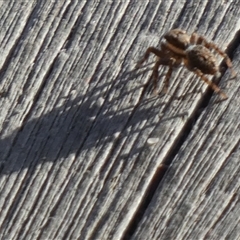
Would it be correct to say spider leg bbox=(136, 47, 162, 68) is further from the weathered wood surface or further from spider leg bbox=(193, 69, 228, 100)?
spider leg bbox=(193, 69, 228, 100)

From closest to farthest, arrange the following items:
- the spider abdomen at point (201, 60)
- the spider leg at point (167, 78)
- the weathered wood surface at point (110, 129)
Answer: the weathered wood surface at point (110, 129) → the spider leg at point (167, 78) → the spider abdomen at point (201, 60)

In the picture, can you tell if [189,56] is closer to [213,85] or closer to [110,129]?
[213,85]

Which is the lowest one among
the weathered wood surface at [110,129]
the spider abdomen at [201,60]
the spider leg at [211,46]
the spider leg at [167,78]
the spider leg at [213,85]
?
the weathered wood surface at [110,129]

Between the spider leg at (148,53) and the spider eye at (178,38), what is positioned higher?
the spider eye at (178,38)

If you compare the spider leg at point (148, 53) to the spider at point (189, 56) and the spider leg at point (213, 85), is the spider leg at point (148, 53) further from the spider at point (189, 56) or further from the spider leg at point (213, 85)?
the spider leg at point (213, 85)

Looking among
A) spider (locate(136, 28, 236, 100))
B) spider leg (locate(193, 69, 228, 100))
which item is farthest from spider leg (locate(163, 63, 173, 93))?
spider leg (locate(193, 69, 228, 100))

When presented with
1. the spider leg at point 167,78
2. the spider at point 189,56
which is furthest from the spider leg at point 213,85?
the spider leg at point 167,78

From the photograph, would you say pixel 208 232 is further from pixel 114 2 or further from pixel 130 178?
pixel 114 2

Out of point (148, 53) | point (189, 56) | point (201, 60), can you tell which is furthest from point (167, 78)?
point (189, 56)
